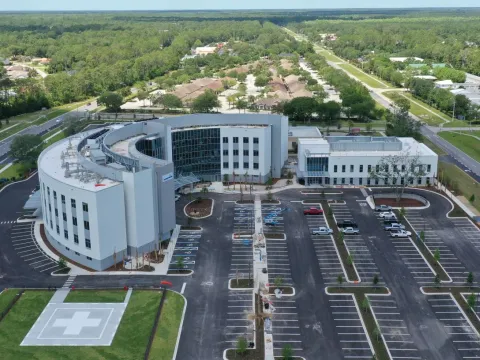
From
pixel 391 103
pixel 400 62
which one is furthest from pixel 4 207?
pixel 400 62

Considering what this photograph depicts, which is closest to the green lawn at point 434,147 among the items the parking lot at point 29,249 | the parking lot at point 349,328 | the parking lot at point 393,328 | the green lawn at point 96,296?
the parking lot at point 393,328

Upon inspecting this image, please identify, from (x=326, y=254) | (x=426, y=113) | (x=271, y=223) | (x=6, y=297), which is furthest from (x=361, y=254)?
(x=426, y=113)

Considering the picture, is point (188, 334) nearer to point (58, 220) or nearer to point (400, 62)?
point (58, 220)

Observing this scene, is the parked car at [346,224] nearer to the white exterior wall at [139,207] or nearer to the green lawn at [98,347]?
the white exterior wall at [139,207]

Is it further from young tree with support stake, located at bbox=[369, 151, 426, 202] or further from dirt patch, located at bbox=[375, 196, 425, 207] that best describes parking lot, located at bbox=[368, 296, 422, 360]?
young tree with support stake, located at bbox=[369, 151, 426, 202]

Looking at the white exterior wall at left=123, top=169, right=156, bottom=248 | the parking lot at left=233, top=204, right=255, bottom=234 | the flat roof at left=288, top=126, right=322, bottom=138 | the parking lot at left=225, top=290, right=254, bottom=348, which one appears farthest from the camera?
the flat roof at left=288, top=126, right=322, bottom=138

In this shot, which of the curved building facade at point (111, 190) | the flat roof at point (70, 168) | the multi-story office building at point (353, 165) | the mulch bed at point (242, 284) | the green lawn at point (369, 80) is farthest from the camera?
the green lawn at point (369, 80)

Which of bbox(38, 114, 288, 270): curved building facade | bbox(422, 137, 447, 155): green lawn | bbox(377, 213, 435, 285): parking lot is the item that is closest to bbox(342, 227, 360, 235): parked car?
bbox(377, 213, 435, 285): parking lot
